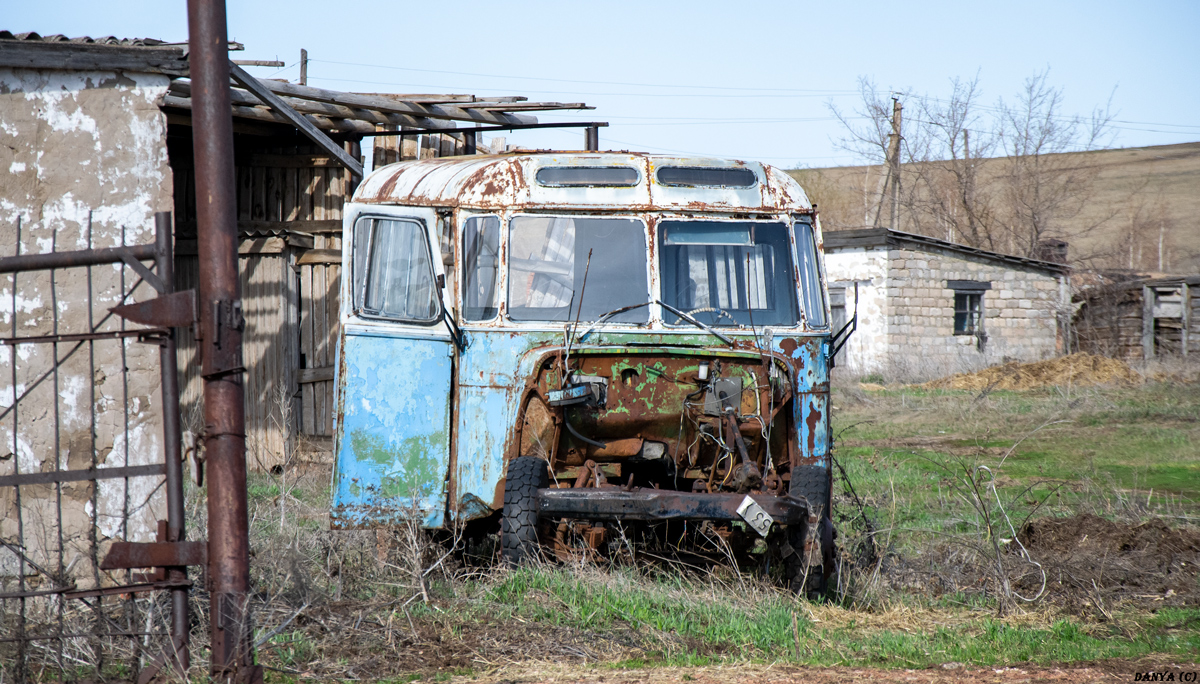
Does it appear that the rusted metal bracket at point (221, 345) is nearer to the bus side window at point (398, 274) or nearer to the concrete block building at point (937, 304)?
the bus side window at point (398, 274)

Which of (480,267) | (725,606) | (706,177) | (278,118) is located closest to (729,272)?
(706,177)

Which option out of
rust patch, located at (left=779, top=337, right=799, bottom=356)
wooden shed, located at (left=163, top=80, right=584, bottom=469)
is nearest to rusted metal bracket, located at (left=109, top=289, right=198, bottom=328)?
rust patch, located at (left=779, top=337, right=799, bottom=356)

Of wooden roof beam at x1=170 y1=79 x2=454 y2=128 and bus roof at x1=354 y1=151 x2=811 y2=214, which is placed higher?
wooden roof beam at x1=170 y1=79 x2=454 y2=128

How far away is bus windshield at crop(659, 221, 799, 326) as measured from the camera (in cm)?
620

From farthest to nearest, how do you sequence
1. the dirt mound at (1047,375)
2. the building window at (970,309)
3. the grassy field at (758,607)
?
the building window at (970,309) → the dirt mound at (1047,375) → the grassy field at (758,607)

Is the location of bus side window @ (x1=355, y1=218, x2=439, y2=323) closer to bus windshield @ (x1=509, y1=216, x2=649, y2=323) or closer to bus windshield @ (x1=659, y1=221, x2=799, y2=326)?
bus windshield @ (x1=509, y1=216, x2=649, y2=323)

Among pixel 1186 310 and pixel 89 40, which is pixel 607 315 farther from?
pixel 1186 310

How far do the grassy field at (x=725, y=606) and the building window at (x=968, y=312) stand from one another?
15.7 meters

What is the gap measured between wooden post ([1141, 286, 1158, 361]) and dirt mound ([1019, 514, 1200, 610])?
18.3 meters

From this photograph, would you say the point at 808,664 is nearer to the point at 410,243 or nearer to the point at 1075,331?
the point at 410,243

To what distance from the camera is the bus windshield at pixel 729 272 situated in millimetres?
6203

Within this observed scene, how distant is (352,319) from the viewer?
621cm

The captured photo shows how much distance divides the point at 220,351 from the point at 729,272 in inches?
142

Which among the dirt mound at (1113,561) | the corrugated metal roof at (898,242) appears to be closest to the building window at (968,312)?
the corrugated metal roof at (898,242)
